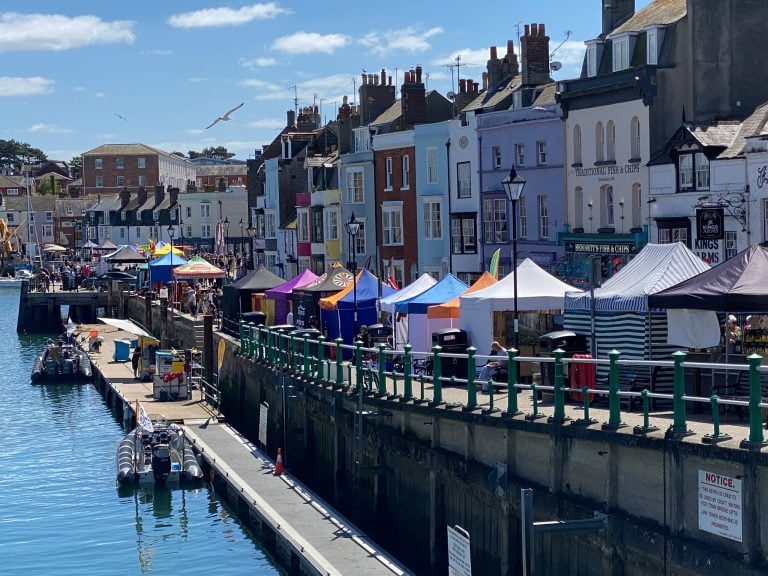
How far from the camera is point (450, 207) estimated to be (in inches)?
2293

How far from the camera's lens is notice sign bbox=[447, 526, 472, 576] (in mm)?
18047

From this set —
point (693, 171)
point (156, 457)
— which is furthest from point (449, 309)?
point (693, 171)

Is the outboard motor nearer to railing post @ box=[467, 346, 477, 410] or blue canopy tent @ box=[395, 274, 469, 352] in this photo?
blue canopy tent @ box=[395, 274, 469, 352]

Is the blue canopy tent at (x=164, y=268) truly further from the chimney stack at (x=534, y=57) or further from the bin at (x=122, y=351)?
the chimney stack at (x=534, y=57)

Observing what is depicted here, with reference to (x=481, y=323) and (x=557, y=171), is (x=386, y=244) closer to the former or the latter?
(x=557, y=171)

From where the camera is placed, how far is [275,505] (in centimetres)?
3038

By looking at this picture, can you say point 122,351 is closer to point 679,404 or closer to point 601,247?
point 601,247

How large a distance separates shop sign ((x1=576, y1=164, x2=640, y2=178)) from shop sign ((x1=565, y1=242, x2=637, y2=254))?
251 centimetres

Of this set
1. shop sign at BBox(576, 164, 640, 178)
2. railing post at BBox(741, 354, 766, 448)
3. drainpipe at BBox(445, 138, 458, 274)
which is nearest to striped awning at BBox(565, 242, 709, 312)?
railing post at BBox(741, 354, 766, 448)

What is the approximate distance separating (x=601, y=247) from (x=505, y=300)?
17.6 m

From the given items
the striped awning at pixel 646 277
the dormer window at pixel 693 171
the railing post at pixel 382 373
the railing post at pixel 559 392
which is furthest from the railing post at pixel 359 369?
the dormer window at pixel 693 171

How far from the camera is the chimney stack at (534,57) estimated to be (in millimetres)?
54938

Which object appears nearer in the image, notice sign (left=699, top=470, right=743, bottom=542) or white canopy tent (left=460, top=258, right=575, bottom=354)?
notice sign (left=699, top=470, right=743, bottom=542)

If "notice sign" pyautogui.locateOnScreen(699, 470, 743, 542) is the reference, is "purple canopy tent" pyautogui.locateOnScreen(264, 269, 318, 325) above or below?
above
